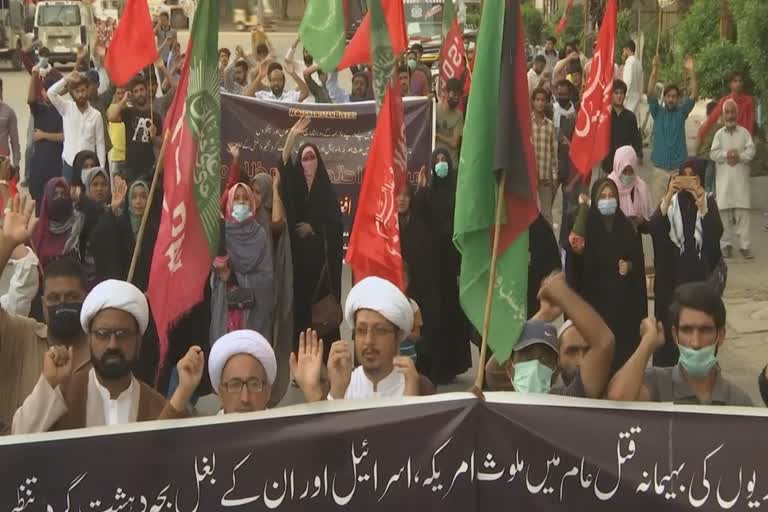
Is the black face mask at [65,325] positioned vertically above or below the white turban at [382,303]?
below

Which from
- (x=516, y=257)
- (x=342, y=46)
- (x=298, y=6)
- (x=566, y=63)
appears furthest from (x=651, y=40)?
(x=298, y=6)

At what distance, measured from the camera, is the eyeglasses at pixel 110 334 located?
16.5 ft

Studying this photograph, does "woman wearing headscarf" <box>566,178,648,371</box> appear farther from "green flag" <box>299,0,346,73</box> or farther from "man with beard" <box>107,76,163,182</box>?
"man with beard" <box>107,76,163,182</box>

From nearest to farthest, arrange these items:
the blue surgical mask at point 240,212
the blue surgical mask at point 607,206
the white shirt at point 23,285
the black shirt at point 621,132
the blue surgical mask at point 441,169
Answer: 1. the white shirt at point 23,285
2. the blue surgical mask at point 240,212
3. the blue surgical mask at point 607,206
4. the blue surgical mask at point 441,169
5. the black shirt at point 621,132

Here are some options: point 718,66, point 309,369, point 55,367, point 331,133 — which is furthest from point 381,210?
point 718,66

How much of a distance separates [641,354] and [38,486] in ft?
5.72

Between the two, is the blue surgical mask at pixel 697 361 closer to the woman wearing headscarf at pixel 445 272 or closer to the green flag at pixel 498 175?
the green flag at pixel 498 175

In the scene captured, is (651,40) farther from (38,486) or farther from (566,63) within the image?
(38,486)

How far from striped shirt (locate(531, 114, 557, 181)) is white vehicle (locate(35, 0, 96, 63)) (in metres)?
26.8

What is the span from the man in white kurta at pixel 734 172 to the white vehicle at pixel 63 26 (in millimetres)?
26911

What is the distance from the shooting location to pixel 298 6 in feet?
197

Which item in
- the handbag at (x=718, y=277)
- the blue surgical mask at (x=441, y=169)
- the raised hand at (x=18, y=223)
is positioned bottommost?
the handbag at (x=718, y=277)

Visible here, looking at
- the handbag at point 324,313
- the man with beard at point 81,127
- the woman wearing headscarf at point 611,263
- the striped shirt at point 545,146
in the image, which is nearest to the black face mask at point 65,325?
the handbag at point 324,313

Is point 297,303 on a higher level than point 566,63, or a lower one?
lower
